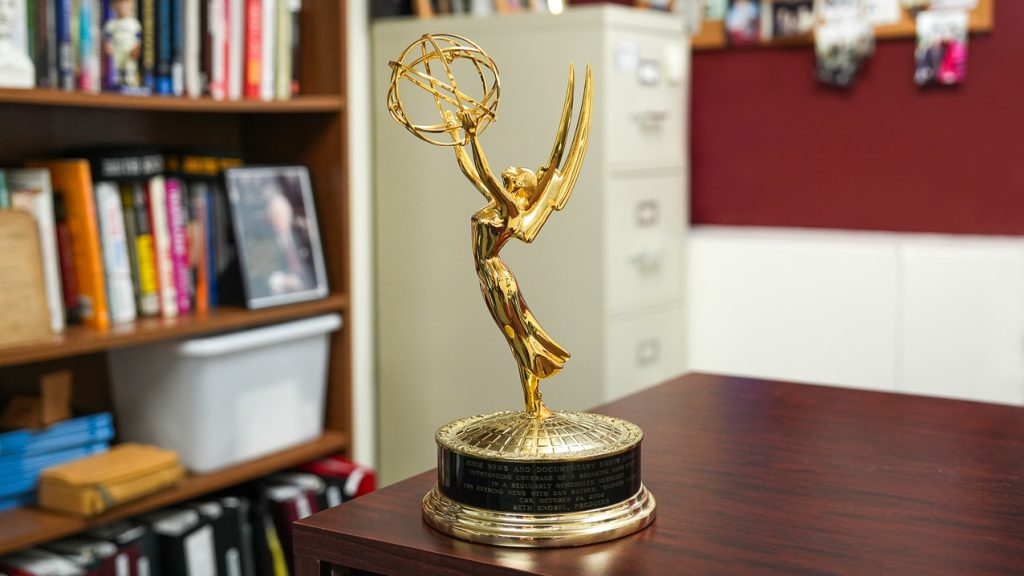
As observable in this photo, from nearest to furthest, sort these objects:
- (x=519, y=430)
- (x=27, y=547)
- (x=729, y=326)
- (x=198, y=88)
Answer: (x=519, y=430)
(x=27, y=547)
(x=198, y=88)
(x=729, y=326)

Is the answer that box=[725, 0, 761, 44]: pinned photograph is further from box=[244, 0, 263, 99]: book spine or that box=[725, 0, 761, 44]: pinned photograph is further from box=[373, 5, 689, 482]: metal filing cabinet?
box=[244, 0, 263, 99]: book spine

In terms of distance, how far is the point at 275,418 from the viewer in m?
2.33

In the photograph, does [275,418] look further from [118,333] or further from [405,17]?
[405,17]

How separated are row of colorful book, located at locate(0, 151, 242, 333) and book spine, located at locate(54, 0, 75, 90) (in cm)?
14

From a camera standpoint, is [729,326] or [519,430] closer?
[519,430]

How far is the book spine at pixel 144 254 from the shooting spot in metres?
2.09

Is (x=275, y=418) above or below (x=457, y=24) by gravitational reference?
below

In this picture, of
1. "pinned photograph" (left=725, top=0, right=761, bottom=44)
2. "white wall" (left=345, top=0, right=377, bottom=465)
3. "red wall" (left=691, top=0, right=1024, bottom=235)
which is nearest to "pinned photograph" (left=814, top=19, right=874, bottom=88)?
"red wall" (left=691, top=0, right=1024, bottom=235)

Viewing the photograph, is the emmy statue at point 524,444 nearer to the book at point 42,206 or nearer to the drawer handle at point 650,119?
the book at point 42,206

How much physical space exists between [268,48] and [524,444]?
1675 mm

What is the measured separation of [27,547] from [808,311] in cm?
165

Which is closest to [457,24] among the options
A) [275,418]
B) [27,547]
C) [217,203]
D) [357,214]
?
[357,214]

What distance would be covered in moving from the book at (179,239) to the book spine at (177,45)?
177mm

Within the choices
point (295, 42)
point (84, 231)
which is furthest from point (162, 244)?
point (295, 42)
